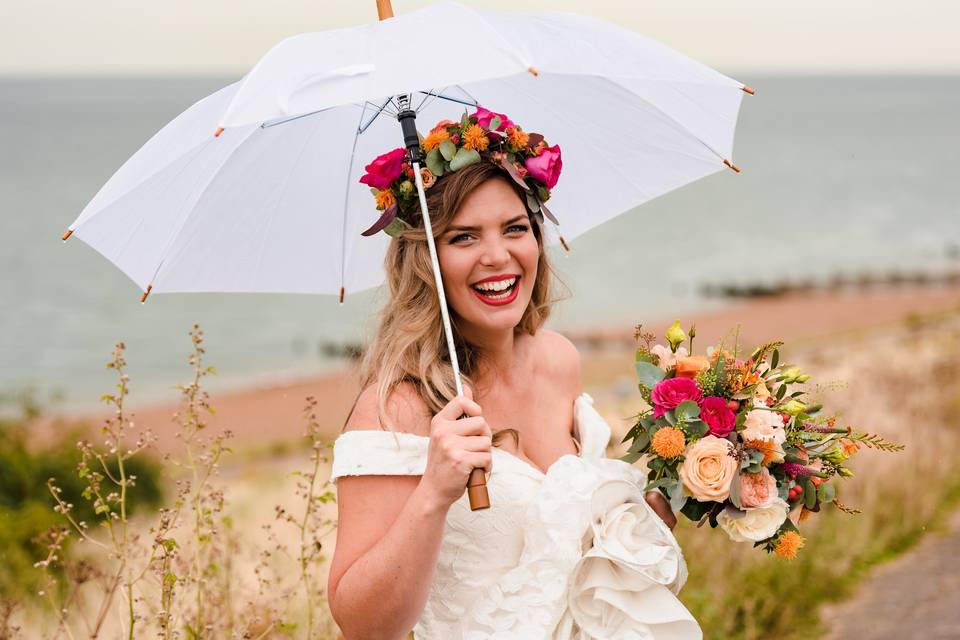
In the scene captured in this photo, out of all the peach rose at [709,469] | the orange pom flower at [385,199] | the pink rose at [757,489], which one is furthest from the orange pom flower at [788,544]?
the orange pom flower at [385,199]

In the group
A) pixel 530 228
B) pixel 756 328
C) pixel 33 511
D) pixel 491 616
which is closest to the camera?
pixel 491 616

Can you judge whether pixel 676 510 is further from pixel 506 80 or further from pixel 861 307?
pixel 861 307

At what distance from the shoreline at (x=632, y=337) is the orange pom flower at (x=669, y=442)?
39.4 feet

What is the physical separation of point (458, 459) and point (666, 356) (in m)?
0.91

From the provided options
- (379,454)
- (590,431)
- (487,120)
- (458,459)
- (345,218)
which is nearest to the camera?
(458,459)

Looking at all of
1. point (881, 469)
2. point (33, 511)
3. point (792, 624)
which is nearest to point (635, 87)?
point (792, 624)

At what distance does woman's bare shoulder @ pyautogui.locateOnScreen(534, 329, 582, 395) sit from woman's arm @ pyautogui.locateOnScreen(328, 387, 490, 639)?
2.78 feet

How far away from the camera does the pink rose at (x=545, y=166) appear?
3002 mm

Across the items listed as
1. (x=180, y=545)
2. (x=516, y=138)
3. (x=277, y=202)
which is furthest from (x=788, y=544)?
(x=180, y=545)

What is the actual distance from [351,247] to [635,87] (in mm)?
1137

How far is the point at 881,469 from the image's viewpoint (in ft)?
22.9

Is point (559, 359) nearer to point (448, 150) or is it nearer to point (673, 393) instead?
point (673, 393)

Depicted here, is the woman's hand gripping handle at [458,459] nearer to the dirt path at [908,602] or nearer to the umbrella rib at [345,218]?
the umbrella rib at [345,218]

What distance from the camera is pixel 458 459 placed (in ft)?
7.85
